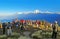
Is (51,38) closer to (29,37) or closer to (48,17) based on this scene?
(29,37)

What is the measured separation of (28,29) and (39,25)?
2.42 m

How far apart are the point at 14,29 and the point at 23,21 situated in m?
2.74

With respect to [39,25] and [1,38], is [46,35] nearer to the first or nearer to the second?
[1,38]

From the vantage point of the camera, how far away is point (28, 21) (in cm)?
3262

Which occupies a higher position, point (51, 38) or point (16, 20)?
point (16, 20)

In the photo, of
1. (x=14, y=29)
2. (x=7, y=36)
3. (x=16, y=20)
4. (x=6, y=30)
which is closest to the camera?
(x=7, y=36)

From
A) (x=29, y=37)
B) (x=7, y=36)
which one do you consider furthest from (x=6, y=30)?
(x=29, y=37)

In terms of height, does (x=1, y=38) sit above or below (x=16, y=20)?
below

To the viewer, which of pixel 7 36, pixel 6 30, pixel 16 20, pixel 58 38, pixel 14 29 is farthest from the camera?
pixel 16 20

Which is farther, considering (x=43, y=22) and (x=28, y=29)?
(x=43, y=22)

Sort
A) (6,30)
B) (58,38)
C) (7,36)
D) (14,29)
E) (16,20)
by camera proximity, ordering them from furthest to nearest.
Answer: (16,20) < (14,29) < (6,30) < (7,36) < (58,38)

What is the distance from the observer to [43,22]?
32.6 m

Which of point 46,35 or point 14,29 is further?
point 14,29

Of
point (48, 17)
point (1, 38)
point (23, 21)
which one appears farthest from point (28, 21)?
point (1, 38)
